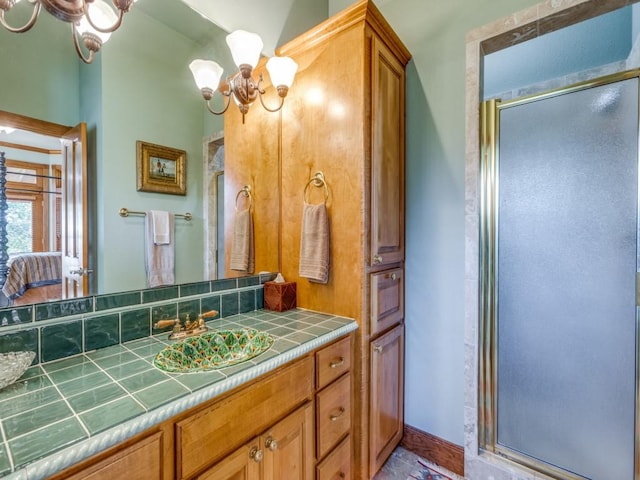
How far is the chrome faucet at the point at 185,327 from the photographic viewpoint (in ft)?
3.75

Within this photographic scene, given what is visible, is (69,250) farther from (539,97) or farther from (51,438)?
(539,97)

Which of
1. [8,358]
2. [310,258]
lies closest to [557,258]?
[310,258]

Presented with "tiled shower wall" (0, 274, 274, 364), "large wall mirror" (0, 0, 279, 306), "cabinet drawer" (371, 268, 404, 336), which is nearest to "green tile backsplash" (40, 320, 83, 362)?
"tiled shower wall" (0, 274, 274, 364)

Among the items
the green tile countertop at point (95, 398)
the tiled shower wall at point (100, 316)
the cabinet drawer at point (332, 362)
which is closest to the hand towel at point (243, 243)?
the tiled shower wall at point (100, 316)

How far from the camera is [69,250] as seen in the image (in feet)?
3.37

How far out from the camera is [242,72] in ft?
4.42

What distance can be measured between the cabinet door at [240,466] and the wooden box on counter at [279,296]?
2.21 ft

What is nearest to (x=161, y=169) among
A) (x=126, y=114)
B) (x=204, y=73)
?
(x=126, y=114)

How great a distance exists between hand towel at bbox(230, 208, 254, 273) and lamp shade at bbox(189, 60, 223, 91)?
615mm

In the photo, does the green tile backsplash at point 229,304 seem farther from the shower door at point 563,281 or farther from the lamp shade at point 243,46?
the shower door at point 563,281

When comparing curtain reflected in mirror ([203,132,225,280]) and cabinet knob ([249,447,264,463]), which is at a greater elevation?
curtain reflected in mirror ([203,132,225,280])

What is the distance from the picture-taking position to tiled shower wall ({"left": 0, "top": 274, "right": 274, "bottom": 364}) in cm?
88

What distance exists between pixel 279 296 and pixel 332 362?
443 millimetres

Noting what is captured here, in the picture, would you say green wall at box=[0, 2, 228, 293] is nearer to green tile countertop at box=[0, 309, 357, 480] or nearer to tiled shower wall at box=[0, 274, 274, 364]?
tiled shower wall at box=[0, 274, 274, 364]
